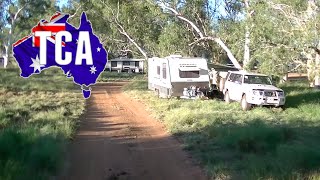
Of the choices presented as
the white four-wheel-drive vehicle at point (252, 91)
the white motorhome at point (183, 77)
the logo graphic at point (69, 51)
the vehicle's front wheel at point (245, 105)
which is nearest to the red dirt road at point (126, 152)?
the logo graphic at point (69, 51)

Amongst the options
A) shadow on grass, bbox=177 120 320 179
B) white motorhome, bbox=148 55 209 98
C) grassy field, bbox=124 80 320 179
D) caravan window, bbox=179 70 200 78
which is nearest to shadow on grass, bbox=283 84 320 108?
grassy field, bbox=124 80 320 179

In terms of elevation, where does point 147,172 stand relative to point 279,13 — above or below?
below

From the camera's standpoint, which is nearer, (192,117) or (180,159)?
(180,159)

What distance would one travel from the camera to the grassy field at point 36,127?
7.34 metres

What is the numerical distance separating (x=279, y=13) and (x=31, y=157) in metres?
14.2

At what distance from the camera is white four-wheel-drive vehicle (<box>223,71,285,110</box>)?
1864cm

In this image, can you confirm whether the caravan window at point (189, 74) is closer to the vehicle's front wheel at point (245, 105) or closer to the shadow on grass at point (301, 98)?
the vehicle's front wheel at point (245, 105)

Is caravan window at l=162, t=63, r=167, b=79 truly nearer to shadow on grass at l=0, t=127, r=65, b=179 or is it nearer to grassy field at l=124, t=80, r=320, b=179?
grassy field at l=124, t=80, r=320, b=179

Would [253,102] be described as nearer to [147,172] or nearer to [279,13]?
[279,13]

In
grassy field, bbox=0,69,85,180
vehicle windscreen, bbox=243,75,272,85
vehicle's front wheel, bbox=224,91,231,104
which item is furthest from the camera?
vehicle's front wheel, bbox=224,91,231,104

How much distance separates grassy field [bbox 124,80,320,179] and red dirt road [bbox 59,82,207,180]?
457mm

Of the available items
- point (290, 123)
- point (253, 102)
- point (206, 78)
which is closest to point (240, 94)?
point (253, 102)

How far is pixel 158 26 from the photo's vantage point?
35625 millimetres

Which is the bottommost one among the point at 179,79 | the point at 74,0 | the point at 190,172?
the point at 190,172
